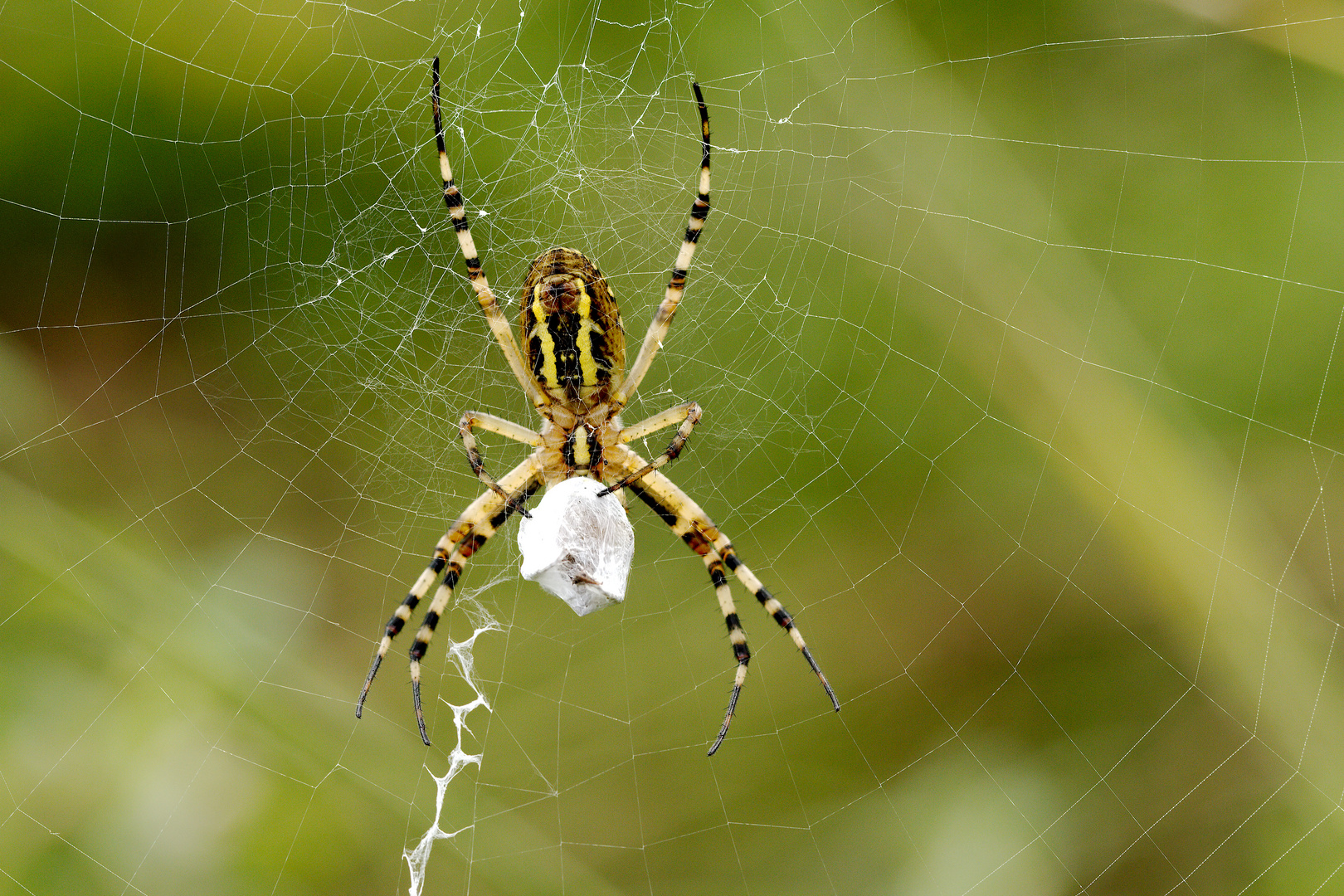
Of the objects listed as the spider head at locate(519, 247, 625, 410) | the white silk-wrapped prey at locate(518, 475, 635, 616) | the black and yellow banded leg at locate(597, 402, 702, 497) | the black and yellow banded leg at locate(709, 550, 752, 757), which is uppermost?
the spider head at locate(519, 247, 625, 410)

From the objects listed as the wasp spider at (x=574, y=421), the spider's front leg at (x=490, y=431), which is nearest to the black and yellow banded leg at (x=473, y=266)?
the wasp spider at (x=574, y=421)

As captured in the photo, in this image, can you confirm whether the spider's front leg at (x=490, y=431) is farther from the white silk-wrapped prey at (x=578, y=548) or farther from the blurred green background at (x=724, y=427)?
the blurred green background at (x=724, y=427)

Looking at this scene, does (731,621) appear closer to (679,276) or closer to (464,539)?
(464,539)

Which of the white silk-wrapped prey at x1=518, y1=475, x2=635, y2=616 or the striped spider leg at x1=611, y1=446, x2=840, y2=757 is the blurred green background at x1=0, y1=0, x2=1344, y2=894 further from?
the white silk-wrapped prey at x1=518, y1=475, x2=635, y2=616

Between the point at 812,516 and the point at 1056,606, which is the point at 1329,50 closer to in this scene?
the point at 1056,606

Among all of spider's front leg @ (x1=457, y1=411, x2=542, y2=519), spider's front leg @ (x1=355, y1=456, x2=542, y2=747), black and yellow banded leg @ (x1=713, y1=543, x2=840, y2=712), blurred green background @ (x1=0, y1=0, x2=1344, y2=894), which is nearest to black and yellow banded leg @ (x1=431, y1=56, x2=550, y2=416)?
spider's front leg @ (x1=457, y1=411, x2=542, y2=519)

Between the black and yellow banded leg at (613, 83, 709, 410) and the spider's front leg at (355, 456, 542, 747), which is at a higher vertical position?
the black and yellow banded leg at (613, 83, 709, 410)
